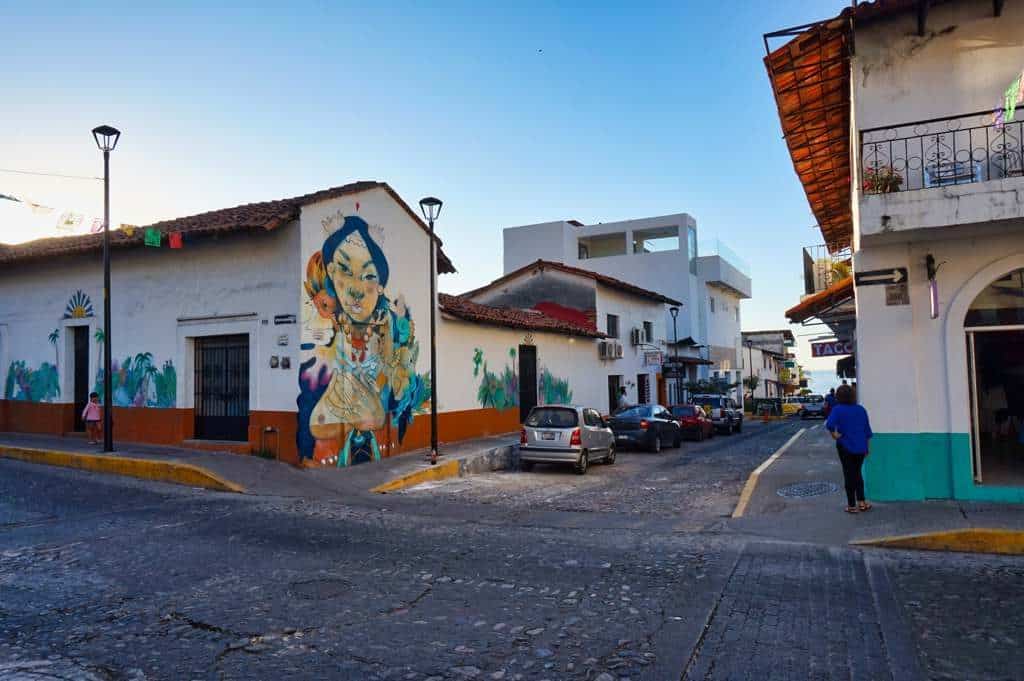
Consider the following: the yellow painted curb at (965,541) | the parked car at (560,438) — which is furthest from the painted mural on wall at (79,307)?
the yellow painted curb at (965,541)

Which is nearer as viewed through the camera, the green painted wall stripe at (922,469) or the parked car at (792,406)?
the green painted wall stripe at (922,469)

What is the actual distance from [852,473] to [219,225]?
12.2 meters

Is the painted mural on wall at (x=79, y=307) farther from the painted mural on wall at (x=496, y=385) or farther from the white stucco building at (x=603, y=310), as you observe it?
the white stucco building at (x=603, y=310)

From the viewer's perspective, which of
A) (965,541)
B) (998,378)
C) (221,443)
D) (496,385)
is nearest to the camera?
→ (965,541)

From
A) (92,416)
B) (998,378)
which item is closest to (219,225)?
(92,416)

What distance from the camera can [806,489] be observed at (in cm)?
1129

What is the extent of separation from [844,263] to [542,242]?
3100cm

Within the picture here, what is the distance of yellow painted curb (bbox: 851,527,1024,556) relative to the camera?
744 cm

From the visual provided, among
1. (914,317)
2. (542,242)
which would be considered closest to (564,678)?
(914,317)

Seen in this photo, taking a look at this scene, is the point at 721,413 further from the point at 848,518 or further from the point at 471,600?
the point at 471,600

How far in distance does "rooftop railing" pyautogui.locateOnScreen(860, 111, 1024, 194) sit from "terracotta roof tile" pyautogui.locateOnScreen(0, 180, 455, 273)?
10.0 meters

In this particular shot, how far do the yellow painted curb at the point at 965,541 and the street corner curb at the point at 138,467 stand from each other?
388 inches

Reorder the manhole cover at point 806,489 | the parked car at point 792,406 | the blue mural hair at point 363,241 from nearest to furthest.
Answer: the manhole cover at point 806,489 → the blue mural hair at point 363,241 → the parked car at point 792,406

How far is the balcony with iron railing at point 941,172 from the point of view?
29.1ft
